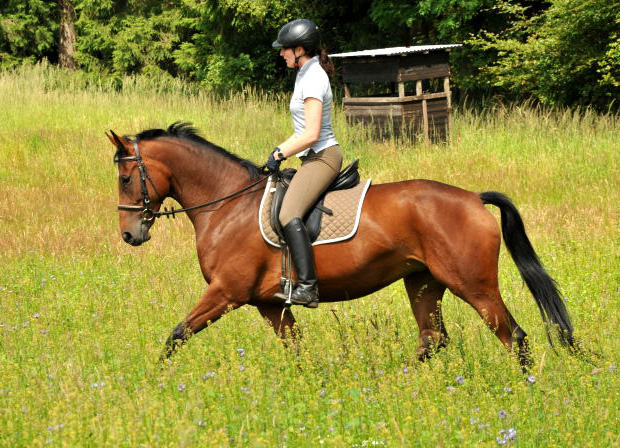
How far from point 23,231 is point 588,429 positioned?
8897 mm

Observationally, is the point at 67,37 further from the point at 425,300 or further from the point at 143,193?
the point at 425,300

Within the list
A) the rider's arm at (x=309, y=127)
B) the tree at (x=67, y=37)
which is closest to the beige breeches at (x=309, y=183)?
the rider's arm at (x=309, y=127)

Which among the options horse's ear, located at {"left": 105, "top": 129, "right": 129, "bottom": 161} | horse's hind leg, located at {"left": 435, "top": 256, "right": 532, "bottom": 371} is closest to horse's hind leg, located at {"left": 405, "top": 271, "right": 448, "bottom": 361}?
horse's hind leg, located at {"left": 435, "top": 256, "right": 532, "bottom": 371}

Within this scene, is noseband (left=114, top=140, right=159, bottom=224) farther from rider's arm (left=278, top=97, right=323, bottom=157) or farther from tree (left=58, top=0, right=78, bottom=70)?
tree (left=58, top=0, right=78, bottom=70)

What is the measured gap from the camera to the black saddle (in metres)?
6.33

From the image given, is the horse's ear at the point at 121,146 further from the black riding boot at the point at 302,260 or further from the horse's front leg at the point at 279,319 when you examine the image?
the horse's front leg at the point at 279,319

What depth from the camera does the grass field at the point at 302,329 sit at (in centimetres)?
464

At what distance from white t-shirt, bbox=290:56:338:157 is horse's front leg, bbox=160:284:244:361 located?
1239mm

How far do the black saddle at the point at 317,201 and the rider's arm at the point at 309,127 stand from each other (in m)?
0.37

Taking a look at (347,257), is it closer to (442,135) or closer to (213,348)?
(213,348)

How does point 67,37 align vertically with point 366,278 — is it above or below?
above

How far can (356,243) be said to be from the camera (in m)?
6.27

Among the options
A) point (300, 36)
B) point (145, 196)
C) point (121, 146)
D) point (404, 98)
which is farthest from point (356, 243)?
point (404, 98)

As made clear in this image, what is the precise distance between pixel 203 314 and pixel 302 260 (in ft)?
2.77
